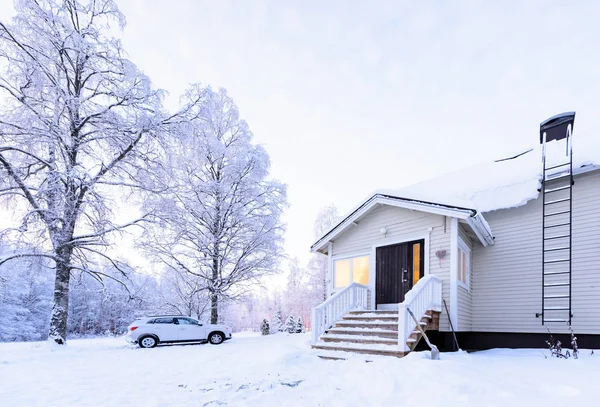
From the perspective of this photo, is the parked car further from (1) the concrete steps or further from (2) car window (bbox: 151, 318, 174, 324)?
(1) the concrete steps

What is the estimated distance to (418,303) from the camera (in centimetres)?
752

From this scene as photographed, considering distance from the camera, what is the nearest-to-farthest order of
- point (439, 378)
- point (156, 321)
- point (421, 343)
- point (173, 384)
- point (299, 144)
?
point (439, 378) → point (173, 384) → point (421, 343) → point (156, 321) → point (299, 144)

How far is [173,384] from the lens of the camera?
513cm

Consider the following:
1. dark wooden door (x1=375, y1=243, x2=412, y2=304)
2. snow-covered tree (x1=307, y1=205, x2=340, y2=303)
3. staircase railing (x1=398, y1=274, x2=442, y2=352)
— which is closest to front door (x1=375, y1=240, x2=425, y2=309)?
dark wooden door (x1=375, y1=243, x2=412, y2=304)

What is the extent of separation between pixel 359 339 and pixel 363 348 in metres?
0.44

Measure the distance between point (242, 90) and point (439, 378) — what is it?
2010 cm

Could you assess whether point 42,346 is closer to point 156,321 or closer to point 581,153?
point 156,321

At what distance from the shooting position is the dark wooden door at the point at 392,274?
9453 mm

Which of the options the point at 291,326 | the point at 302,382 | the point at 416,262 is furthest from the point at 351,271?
the point at 291,326

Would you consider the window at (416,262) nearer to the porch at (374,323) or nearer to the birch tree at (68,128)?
the porch at (374,323)

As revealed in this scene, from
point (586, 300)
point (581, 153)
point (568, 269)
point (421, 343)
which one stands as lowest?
point (421, 343)

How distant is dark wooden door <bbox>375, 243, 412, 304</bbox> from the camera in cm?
945

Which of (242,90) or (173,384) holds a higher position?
(242,90)

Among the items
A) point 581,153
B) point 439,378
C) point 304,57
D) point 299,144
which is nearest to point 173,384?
point 439,378
